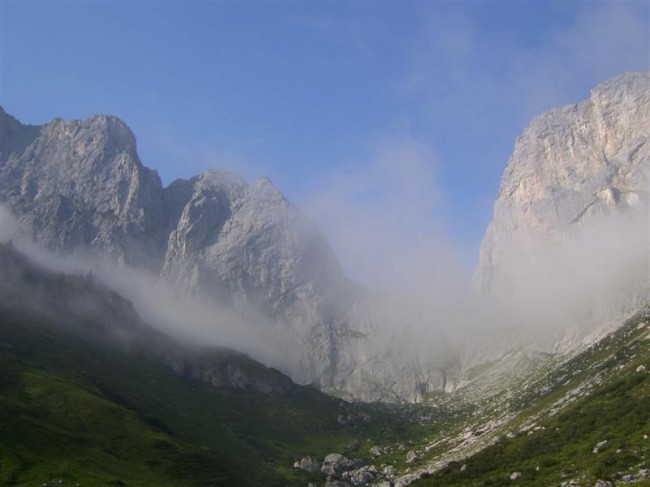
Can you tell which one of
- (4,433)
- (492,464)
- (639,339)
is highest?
(639,339)

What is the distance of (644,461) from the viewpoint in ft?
275

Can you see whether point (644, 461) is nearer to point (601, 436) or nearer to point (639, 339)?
point (601, 436)

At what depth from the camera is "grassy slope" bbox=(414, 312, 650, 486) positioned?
9312 cm

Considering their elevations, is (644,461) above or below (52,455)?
below

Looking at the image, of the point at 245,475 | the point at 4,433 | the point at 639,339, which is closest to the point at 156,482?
the point at 4,433

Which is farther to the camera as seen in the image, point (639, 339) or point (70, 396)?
point (639, 339)

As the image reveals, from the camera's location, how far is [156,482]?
14175 cm

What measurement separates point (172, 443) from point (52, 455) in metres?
44.8

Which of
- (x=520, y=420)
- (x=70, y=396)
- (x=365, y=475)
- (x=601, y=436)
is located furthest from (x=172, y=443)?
(x=601, y=436)

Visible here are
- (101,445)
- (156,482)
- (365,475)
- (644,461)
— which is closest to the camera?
(644,461)

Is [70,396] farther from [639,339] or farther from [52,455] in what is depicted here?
[639,339]

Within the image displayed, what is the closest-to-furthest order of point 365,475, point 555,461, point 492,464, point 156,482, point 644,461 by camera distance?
point 644,461
point 555,461
point 492,464
point 156,482
point 365,475

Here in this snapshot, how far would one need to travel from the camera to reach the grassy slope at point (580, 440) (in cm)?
9312

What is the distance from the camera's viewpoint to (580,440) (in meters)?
120
